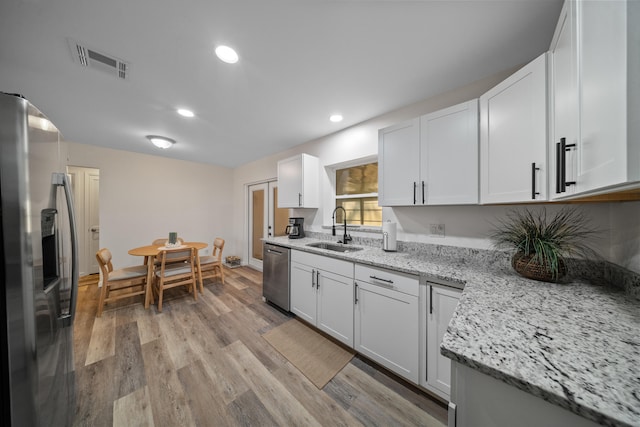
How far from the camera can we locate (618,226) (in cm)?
112

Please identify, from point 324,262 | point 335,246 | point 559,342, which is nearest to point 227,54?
point 324,262

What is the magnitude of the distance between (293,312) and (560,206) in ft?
8.41

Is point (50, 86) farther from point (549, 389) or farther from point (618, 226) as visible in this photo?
point (618, 226)

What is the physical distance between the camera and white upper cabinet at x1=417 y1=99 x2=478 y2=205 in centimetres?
147

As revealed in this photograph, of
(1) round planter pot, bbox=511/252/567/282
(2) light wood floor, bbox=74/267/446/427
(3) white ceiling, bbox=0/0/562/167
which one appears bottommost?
(2) light wood floor, bbox=74/267/446/427

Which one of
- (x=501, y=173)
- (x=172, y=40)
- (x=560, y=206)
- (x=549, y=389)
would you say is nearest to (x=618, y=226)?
(x=560, y=206)

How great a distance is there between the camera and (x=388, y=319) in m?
1.55

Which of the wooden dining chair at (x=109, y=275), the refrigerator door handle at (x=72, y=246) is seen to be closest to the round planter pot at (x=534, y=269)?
the refrigerator door handle at (x=72, y=246)

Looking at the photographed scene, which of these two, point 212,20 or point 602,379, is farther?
point 212,20

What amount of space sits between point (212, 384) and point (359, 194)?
237 cm

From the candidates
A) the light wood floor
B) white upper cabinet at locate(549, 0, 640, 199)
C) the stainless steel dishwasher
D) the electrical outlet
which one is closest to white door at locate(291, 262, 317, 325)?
the stainless steel dishwasher

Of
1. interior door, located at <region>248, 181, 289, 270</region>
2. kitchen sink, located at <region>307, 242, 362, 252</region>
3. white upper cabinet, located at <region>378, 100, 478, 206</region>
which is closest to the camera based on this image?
→ white upper cabinet, located at <region>378, 100, 478, 206</region>

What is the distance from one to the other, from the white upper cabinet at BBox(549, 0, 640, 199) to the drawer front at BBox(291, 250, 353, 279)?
1391 millimetres

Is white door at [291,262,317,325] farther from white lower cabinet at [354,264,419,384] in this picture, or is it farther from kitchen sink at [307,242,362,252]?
white lower cabinet at [354,264,419,384]
